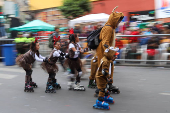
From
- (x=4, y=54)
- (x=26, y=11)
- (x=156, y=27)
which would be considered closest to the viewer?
(x=4, y=54)

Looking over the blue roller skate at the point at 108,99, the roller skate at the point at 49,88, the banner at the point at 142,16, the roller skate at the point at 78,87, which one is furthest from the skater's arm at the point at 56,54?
the banner at the point at 142,16

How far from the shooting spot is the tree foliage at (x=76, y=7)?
18750 millimetres

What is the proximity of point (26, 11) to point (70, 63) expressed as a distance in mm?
20349

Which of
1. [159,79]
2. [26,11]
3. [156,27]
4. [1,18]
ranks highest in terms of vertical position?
[26,11]

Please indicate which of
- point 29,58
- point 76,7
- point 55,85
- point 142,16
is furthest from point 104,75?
point 76,7

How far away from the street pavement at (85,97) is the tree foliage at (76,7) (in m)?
11.7

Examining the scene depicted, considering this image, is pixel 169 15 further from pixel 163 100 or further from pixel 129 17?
pixel 163 100

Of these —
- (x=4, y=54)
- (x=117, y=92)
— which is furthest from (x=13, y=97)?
(x=4, y=54)

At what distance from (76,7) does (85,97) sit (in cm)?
1422

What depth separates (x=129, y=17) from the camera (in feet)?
57.6

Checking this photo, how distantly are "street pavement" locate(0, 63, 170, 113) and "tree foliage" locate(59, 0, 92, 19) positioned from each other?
38.5 feet

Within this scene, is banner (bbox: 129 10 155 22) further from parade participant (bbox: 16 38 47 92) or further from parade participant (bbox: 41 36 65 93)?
parade participant (bbox: 16 38 47 92)

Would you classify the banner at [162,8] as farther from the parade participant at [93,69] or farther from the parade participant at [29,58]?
the parade participant at [29,58]

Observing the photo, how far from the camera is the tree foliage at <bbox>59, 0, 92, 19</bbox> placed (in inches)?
738
